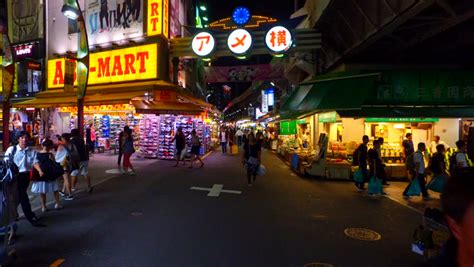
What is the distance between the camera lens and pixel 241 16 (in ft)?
75.0

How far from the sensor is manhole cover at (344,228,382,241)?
7066 mm

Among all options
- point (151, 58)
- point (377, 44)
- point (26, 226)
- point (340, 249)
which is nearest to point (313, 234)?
point (340, 249)

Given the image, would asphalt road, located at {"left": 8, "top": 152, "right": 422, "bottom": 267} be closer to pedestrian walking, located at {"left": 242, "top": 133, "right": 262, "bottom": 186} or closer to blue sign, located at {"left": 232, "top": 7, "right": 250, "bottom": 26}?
pedestrian walking, located at {"left": 242, "top": 133, "right": 262, "bottom": 186}

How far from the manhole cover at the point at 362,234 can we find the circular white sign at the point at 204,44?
12.9 m

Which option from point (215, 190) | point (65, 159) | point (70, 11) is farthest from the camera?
point (215, 190)

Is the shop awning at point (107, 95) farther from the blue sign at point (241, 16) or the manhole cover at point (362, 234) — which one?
the manhole cover at point (362, 234)

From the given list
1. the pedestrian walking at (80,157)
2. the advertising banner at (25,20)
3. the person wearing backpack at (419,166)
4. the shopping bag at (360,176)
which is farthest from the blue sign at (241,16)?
the person wearing backpack at (419,166)

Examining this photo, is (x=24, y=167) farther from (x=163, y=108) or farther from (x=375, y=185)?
(x=163, y=108)

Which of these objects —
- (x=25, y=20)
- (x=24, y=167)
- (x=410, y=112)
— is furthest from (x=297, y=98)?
(x=25, y=20)

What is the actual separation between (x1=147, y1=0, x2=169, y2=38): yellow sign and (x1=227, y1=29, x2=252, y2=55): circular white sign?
4.85m

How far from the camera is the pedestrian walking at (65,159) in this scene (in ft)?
31.9

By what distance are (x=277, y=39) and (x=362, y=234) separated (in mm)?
11817

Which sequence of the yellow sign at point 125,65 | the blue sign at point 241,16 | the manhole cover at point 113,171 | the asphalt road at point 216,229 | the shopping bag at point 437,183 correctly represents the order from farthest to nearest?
the blue sign at point 241,16 → the yellow sign at point 125,65 → the manhole cover at point 113,171 → the shopping bag at point 437,183 → the asphalt road at point 216,229

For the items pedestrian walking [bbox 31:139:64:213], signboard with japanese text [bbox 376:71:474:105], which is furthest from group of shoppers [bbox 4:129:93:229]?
signboard with japanese text [bbox 376:71:474:105]
